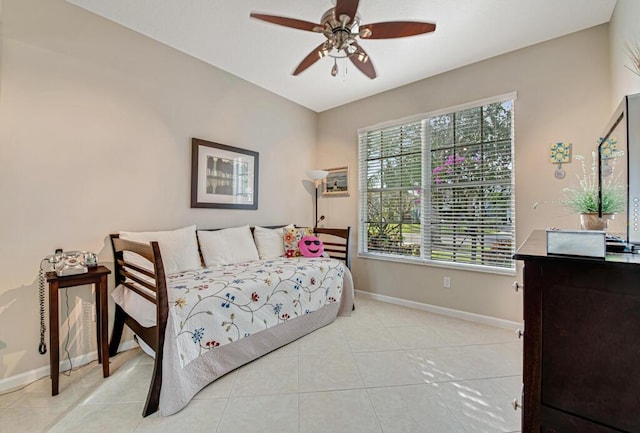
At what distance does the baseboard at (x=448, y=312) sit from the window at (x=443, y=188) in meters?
0.52

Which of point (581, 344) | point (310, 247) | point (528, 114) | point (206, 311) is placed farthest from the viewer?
point (310, 247)

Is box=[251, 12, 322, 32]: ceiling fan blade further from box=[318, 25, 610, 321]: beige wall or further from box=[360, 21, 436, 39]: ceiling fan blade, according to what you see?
box=[318, 25, 610, 321]: beige wall

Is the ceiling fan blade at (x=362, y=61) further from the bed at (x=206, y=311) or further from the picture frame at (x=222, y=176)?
the bed at (x=206, y=311)

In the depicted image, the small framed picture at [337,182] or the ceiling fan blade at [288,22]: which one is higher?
the ceiling fan blade at [288,22]

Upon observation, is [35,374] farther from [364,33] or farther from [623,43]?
[623,43]

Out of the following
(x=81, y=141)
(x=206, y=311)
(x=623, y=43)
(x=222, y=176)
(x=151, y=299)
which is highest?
(x=623, y=43)

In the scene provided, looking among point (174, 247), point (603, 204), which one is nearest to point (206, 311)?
point (174, 247)

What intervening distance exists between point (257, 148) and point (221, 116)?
0.56 m

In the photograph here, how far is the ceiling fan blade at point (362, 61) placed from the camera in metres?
2.02

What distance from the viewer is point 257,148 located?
3.37 meters

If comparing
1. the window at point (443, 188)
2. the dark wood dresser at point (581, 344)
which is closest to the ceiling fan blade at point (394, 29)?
the window at point (443, 188)

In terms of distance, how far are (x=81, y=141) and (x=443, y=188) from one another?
134 inches

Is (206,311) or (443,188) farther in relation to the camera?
(443,188)

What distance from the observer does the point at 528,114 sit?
2.54m
